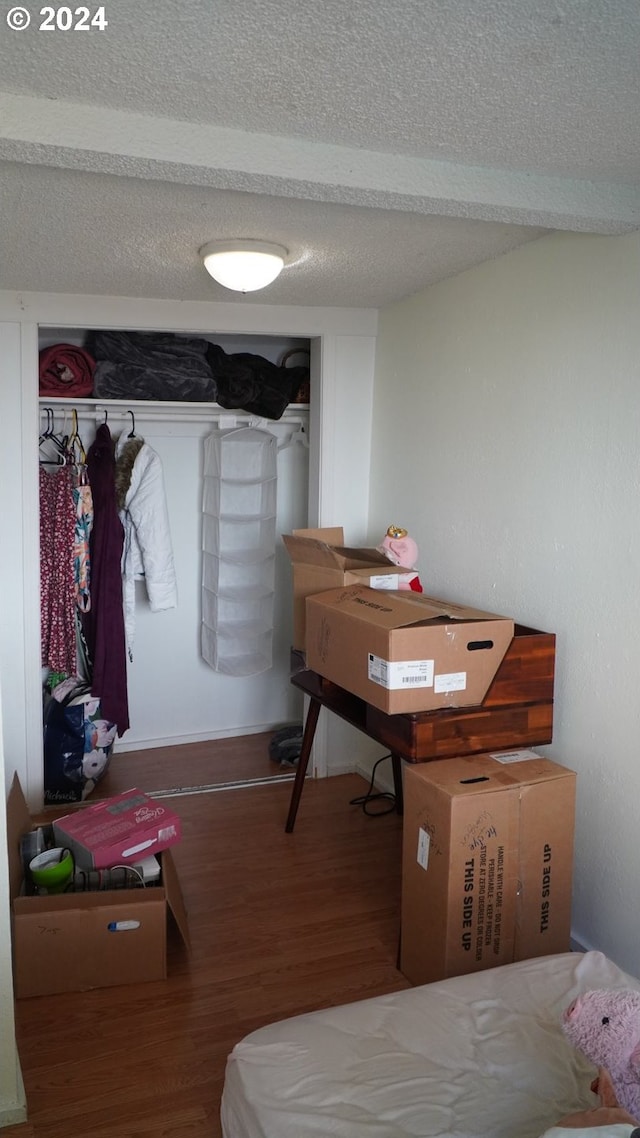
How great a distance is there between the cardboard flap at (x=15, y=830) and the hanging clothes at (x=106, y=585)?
924 millimetres

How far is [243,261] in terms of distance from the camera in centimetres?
251

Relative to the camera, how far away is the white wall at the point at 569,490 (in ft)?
7.43

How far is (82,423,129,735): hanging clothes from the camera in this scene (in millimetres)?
3734

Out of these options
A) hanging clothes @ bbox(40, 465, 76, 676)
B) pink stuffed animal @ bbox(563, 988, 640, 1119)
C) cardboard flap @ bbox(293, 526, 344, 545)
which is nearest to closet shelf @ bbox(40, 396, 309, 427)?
hanging clothes @ bbox(40, 465, 76, 676)

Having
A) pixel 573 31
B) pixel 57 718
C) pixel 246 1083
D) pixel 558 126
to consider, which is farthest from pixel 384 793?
pixel 573 31

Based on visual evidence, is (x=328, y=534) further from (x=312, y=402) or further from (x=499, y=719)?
(x=499, y=719)

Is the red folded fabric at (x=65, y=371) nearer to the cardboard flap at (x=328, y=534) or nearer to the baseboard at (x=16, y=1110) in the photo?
the cardboard flap at (x=328, y=534)

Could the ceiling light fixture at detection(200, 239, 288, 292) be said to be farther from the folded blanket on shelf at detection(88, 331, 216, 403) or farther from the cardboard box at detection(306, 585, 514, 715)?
the folded blanket on shelf at detection(88, 331, 216, 403)

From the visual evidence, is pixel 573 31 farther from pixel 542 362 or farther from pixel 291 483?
pixel 291 483

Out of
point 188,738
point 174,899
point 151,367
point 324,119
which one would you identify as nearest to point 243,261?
point 324,119

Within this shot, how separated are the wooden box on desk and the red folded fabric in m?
2.10

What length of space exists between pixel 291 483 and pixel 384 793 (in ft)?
5.28

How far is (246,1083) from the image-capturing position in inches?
64.2

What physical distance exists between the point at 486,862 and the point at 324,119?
5.79 ft
